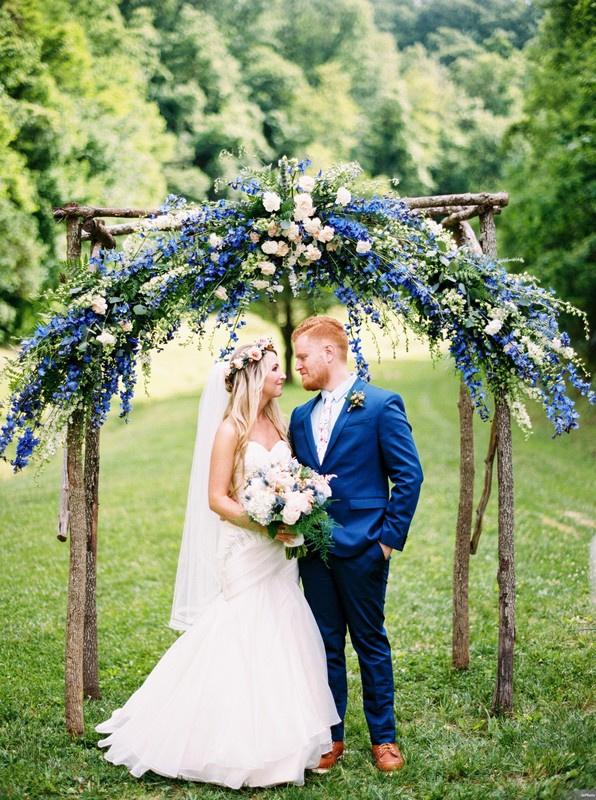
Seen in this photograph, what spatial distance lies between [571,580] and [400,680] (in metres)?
2.87

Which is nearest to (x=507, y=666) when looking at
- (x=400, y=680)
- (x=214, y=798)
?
(x=400, y=680)

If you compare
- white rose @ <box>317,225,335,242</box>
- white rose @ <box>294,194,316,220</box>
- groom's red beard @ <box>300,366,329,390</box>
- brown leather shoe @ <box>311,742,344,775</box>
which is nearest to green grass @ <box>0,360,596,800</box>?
brown leather shoe @ <box>311,742,344,775</box>

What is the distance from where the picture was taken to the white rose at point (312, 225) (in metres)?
4.68

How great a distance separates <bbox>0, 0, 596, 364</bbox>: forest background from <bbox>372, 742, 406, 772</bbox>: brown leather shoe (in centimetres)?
321

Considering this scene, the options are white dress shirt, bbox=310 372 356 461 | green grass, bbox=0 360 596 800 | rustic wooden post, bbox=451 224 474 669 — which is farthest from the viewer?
rustic wooden post, bbox=451 224 474 669

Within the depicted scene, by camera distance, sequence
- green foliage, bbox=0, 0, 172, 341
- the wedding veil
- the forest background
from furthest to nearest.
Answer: green foliage, bbox=0, 0, 172, 341 → the forest background → the wedding veil

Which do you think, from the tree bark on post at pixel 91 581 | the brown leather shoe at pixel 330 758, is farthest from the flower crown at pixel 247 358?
the brown leather shoe at pixel 330 758

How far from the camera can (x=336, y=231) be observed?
191 inches

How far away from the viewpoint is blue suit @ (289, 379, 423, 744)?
4652 mm

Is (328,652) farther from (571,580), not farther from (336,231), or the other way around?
(571,580)

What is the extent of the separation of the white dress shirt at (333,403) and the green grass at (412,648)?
2.01 m

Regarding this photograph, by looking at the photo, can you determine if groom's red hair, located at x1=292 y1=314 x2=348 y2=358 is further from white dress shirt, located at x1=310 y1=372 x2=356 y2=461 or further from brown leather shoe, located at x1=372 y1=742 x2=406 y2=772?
brown leather shoe, located at x1=372 y1=742 x2=406 y2=772

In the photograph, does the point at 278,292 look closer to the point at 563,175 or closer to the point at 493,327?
the point at 493,327

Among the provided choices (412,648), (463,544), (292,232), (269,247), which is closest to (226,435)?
(269,247)
